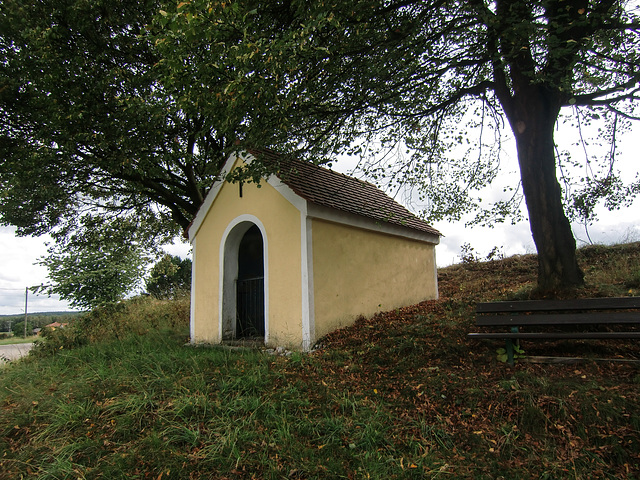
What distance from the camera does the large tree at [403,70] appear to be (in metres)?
5.37

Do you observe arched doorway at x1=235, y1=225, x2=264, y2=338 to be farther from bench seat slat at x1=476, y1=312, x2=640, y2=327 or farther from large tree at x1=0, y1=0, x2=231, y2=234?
bench seat slat at x1=476, y1=312, x2=640, y2=327

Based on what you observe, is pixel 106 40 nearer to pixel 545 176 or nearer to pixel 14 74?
pixel 14 74

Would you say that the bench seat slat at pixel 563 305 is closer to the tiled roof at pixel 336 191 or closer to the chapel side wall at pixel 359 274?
the chapel side wall at pixel 359 274

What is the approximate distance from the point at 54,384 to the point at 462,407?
627 cm

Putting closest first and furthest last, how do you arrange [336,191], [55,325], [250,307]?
1. [336,191]
2. [250,307]
3. [55,325]

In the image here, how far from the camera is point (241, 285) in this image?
9969 mm

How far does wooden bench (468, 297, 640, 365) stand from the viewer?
480 centimetres

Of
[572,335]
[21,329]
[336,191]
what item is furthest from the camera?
[21,329]

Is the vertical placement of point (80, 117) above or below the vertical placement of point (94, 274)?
above

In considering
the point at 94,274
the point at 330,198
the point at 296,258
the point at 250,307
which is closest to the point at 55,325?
the point at 94,274

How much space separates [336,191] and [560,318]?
228 inches

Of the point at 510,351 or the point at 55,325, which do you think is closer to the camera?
the point at 510,351

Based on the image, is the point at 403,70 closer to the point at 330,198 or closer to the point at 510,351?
the point at 330,198

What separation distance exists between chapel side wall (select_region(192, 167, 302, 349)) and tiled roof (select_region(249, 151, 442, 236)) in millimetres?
598
